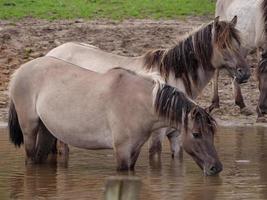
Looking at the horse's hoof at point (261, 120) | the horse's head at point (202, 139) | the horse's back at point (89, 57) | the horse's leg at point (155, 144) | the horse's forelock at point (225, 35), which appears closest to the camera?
the horse's head at point (202, 139)

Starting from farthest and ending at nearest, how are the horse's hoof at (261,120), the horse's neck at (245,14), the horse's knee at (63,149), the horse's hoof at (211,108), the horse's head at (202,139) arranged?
the horse's neck at (245,14) < the horse's hoof at (261,120) < the horse's knee at (63,149) < the horse's hoof at (211,108) < the horse's head at (202,139)

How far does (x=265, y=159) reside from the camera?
439 inches

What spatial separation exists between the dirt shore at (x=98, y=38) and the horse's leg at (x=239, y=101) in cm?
46

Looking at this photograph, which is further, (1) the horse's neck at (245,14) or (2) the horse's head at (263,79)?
(1) the horse's neck at (245,14)

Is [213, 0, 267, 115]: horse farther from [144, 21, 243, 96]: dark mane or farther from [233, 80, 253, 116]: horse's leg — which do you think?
[144, 21, 243, 96]: dark mane

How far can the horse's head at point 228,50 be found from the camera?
35.5ft

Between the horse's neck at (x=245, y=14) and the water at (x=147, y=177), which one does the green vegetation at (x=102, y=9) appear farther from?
the water at (x=147, y=177)

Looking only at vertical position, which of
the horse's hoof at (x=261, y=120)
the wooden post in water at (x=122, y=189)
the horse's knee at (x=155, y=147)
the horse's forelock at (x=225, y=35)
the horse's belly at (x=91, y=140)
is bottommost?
the horse's hoof at (x=261, y=120)

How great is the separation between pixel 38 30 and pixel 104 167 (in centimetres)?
866

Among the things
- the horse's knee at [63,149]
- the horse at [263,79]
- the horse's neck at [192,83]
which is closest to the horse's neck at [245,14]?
the horse at [263,79]

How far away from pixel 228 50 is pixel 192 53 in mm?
402

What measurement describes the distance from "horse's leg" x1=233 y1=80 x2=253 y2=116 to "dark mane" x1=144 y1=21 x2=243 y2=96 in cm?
449

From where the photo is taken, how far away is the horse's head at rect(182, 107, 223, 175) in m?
9.36

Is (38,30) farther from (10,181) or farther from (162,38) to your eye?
(10,181)
